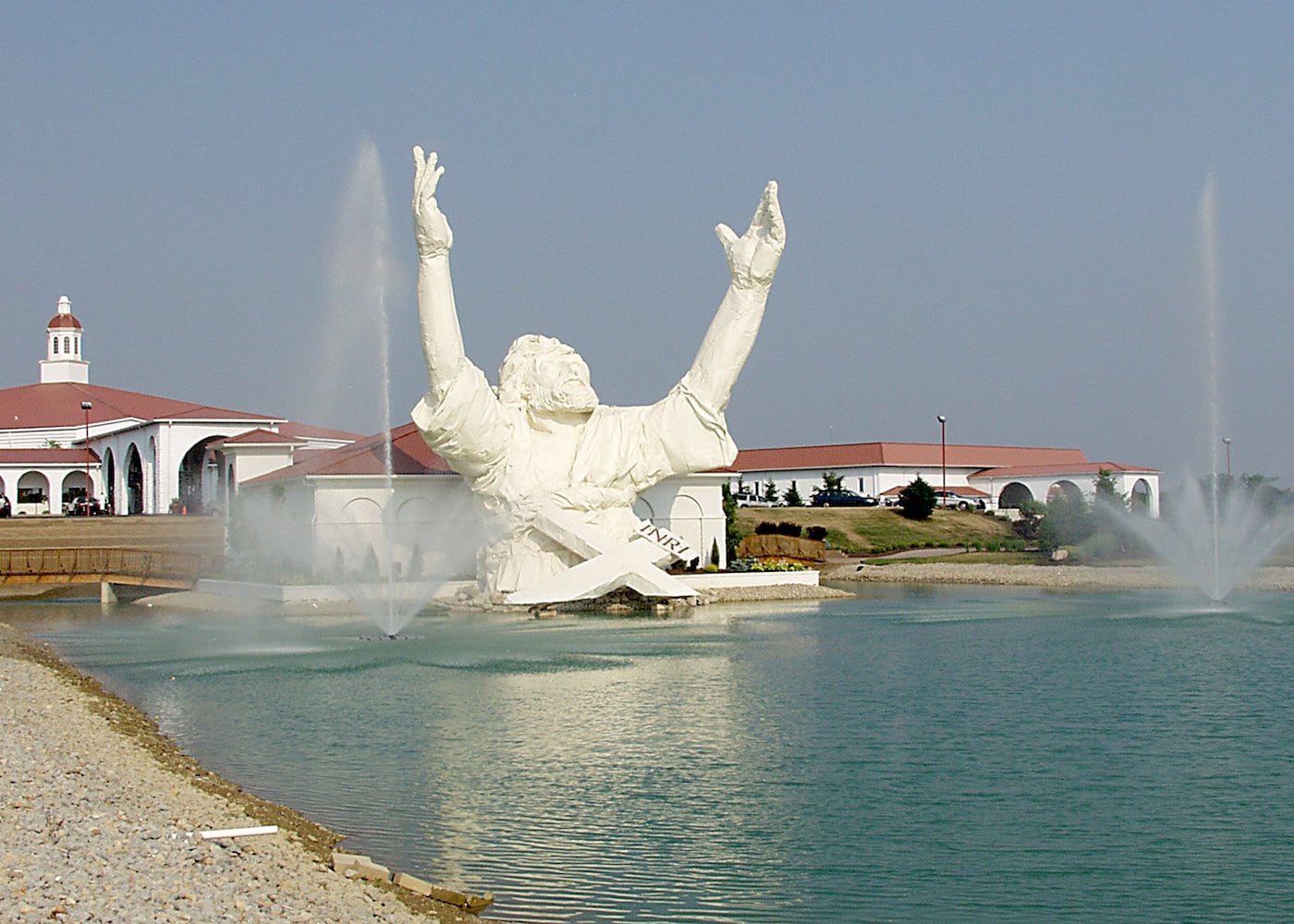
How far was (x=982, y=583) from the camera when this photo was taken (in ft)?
123

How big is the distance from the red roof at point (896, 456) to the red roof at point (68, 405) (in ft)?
86.0

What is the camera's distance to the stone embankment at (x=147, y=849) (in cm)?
727

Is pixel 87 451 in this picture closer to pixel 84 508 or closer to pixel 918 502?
pixel 84 508

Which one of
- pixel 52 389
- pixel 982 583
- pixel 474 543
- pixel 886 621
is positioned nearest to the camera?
pixel 886 621

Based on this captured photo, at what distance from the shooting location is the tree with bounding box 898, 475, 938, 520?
53156mm

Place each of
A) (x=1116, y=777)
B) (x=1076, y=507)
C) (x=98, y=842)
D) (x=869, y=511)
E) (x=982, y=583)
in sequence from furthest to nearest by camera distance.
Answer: (x=869, y=511), (x=1076, y=507), (x=982, y=583), (x=1116, y=777), (x=98, y=842)

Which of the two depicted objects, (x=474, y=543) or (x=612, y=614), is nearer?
(x=612, y=614)

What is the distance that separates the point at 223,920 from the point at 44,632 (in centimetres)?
2053

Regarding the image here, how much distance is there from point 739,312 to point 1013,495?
34.6 m

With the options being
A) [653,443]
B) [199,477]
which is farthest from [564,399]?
[199,477]

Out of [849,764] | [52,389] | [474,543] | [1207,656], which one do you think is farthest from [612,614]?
[52,389]

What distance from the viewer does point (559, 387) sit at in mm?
31016

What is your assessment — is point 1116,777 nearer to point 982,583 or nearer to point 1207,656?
point 1207,656

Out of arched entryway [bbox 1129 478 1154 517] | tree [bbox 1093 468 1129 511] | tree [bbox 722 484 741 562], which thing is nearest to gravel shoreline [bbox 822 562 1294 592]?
tree [bbox 722 484 741 562]
